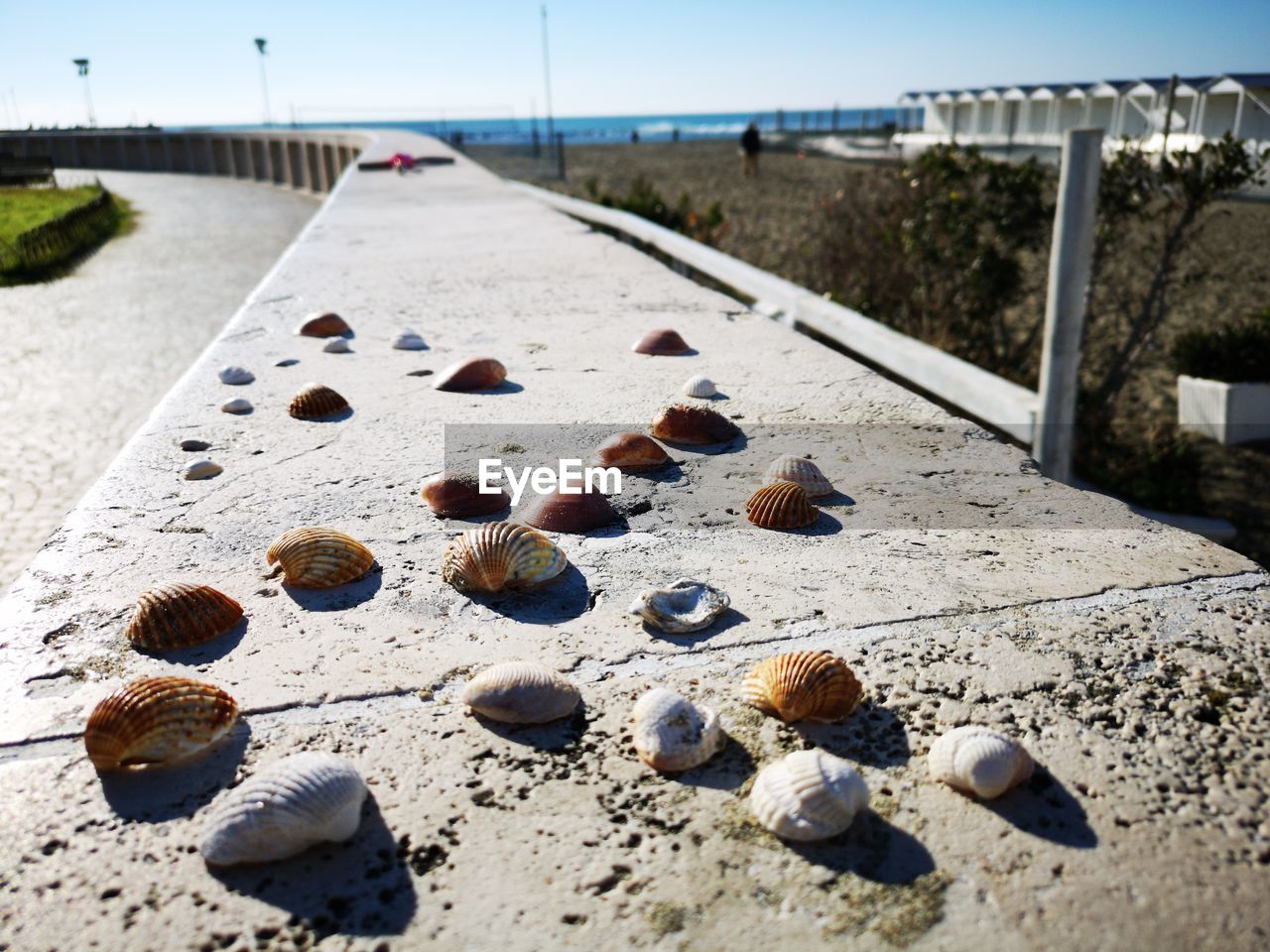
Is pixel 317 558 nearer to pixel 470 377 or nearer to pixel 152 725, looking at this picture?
pixel 152 725

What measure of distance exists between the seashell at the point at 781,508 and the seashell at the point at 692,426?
0.50m

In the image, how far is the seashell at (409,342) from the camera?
12.7 ft

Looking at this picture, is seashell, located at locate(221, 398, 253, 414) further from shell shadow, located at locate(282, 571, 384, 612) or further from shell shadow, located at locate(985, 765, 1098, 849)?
shell shadow, located at locate(985, 765, 1098, 849)

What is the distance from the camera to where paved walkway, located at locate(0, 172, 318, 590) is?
472 cm

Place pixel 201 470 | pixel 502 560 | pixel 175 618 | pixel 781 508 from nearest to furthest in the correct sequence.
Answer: pixel 175 618, pixel 502 560, pixel 781 508, pixel 201 470

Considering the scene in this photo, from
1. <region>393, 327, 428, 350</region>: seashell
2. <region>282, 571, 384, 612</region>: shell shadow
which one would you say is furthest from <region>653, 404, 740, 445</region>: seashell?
<region>393, 327, 428, 350</region>: seashell

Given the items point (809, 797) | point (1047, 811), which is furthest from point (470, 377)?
point (1047, 811)

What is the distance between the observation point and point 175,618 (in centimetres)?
175

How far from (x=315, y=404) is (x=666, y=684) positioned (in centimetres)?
182

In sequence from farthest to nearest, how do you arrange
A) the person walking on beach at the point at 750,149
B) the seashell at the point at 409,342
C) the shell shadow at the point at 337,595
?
the person walking on beach at the point at 750,149 < the seashell at the point at 409,342 < the shell shadow at the point at 337,595

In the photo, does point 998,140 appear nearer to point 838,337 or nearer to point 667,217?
point 667,217

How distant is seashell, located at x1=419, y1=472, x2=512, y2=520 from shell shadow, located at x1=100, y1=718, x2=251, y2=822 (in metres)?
0.89

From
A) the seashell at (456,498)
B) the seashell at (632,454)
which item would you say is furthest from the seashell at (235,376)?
the seashell at (632,454)

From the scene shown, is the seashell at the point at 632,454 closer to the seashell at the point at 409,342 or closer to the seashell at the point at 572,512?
the seashell at the point at 572,512
